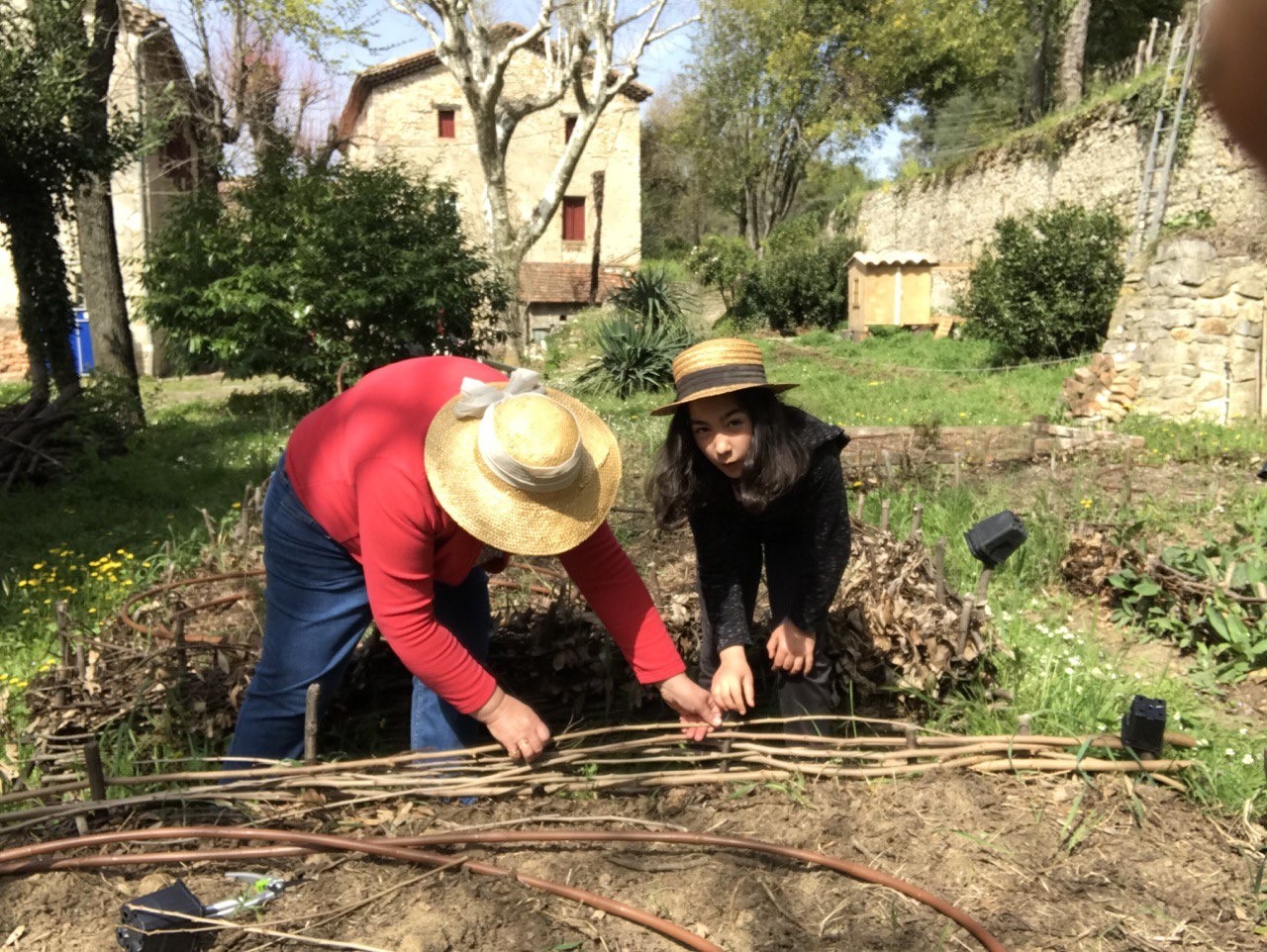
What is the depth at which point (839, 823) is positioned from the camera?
2.43 metres

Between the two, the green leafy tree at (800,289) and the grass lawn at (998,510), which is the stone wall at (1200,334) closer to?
the grass lawn at (998,510)

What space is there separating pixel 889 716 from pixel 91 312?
34.7ft

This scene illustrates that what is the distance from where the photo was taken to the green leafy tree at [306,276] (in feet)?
36.9

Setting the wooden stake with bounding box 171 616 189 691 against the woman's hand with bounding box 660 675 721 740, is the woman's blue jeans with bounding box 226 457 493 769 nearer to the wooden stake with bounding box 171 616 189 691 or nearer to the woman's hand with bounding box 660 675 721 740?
the wooden stake with bounding box 171 616 189 691

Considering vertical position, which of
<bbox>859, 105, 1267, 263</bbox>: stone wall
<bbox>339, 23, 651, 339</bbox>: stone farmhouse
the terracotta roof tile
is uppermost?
<bbox>339, 23, 651, 339</bbox>: stone farmhouse

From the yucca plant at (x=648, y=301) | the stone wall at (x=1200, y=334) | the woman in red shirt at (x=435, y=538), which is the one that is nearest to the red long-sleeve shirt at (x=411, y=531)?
the woman in red shirt at (x=435, y=538)

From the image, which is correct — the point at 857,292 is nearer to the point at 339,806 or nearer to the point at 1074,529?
the point at 1074,529

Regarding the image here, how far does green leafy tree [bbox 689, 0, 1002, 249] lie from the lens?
27656 millimetres

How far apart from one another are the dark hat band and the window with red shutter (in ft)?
85.5

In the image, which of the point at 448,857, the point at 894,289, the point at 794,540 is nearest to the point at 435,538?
the point at 448,857

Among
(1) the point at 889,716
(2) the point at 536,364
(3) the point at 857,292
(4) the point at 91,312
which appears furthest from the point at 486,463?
(3) the point at 857,292

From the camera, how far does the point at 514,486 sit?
211 cm

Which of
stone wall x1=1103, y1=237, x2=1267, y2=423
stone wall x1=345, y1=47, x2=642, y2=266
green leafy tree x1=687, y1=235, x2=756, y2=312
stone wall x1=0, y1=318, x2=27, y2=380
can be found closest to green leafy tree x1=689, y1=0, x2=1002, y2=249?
stone wall x1=345, y1=47, x2=642, y2=266

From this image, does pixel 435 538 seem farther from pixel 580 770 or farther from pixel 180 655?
pixel 180 655
